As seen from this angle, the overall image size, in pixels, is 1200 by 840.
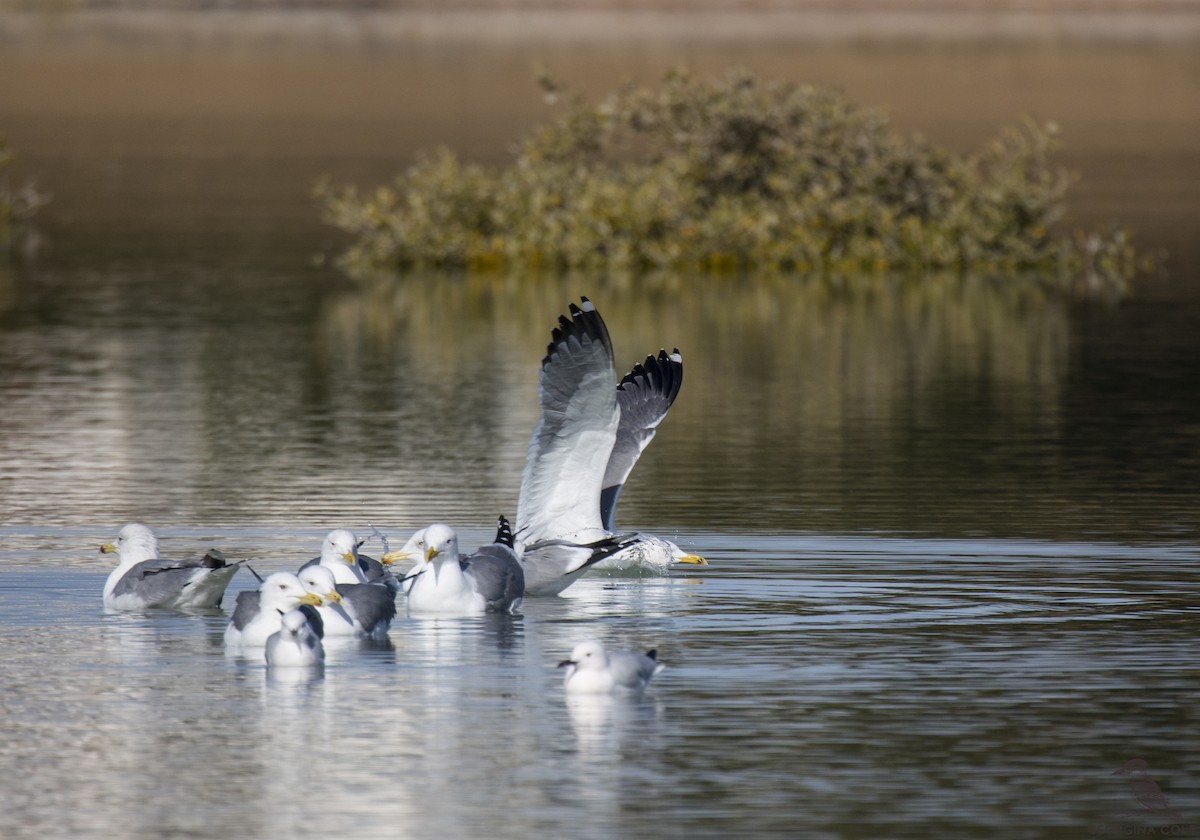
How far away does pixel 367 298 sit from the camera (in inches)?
1331

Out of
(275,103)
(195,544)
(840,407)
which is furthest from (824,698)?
(275,103)

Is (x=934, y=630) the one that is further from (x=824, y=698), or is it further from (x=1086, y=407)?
(x=1086, y=407)

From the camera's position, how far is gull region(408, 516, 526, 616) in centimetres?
1329

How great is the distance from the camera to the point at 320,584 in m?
12.5

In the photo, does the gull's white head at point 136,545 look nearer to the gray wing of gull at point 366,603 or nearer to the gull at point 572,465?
the gray wing of gull at point 366,603

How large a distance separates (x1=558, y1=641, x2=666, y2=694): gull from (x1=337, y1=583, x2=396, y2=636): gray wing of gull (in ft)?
5.35

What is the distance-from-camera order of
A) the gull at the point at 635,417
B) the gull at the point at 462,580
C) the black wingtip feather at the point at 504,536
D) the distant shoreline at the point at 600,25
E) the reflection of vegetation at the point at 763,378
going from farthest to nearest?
the distant shoreline at the point at 600,25 → the reflection of vegetation at the point at 763,378 → the gull at the point at 635,417 → the black wingtip feather at the point at 504,536 → the gull at the point at 462,580

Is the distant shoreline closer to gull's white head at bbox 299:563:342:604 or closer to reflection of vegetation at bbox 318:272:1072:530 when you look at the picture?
reflection of vegetation at bbox 318:272:1072:530

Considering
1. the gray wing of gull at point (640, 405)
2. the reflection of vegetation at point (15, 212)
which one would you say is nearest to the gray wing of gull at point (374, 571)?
the gray wing of gull at point (640, 405)

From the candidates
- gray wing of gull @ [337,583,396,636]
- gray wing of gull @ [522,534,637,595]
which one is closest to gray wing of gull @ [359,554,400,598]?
gray wing of gull @ [337,583,396,636]

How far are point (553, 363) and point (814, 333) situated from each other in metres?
15.5

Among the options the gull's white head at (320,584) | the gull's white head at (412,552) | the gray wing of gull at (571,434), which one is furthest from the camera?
the gray wing of gull at (571,434)

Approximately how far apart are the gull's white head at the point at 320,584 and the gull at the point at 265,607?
0.28ft

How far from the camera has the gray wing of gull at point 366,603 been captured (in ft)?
41.5
